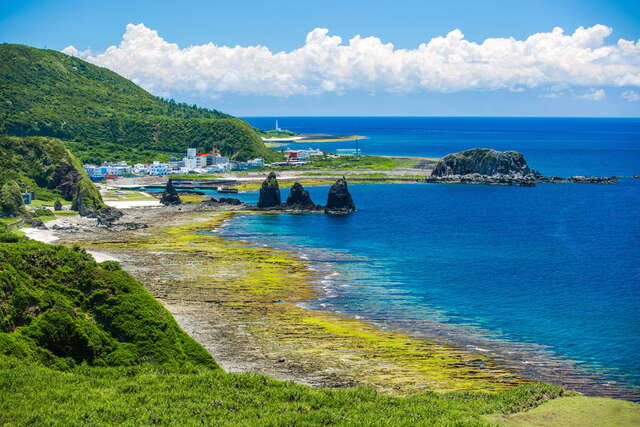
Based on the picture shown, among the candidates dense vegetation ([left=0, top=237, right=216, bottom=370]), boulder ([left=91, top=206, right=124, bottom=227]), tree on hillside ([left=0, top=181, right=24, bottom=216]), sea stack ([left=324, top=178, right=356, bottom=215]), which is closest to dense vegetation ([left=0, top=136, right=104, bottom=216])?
boulder ([left=91, top=206, right=124, bottom=227])

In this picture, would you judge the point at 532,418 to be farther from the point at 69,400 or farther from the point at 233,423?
the point at 69,400

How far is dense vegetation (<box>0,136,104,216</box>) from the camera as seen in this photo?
434ft

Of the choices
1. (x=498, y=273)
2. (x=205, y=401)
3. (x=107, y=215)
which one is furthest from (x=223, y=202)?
(x=205, y=401)

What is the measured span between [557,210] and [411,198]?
34093 mm

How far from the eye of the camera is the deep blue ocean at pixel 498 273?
178 ft

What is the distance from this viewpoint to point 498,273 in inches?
3270

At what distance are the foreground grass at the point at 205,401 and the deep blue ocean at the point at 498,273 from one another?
561 inches

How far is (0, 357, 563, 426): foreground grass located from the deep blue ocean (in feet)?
46.8

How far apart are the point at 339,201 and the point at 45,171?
62.5m

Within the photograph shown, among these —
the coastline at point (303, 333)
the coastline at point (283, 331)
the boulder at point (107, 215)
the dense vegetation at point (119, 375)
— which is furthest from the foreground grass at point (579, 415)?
the boulder at point (107, 215)

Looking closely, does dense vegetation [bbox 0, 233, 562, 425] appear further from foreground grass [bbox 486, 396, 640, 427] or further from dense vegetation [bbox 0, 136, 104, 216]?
dense vegetation [bbox 0, 136, 104, 216]

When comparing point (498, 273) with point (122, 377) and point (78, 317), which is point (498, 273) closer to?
point (78, 317)

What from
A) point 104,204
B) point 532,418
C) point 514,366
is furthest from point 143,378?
point 104,204

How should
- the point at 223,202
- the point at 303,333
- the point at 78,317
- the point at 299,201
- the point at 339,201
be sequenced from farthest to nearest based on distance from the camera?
the point at 223,202 → the point at 299,201 → the point at 339,201 → the point at 303,333 → the point at 78,317
